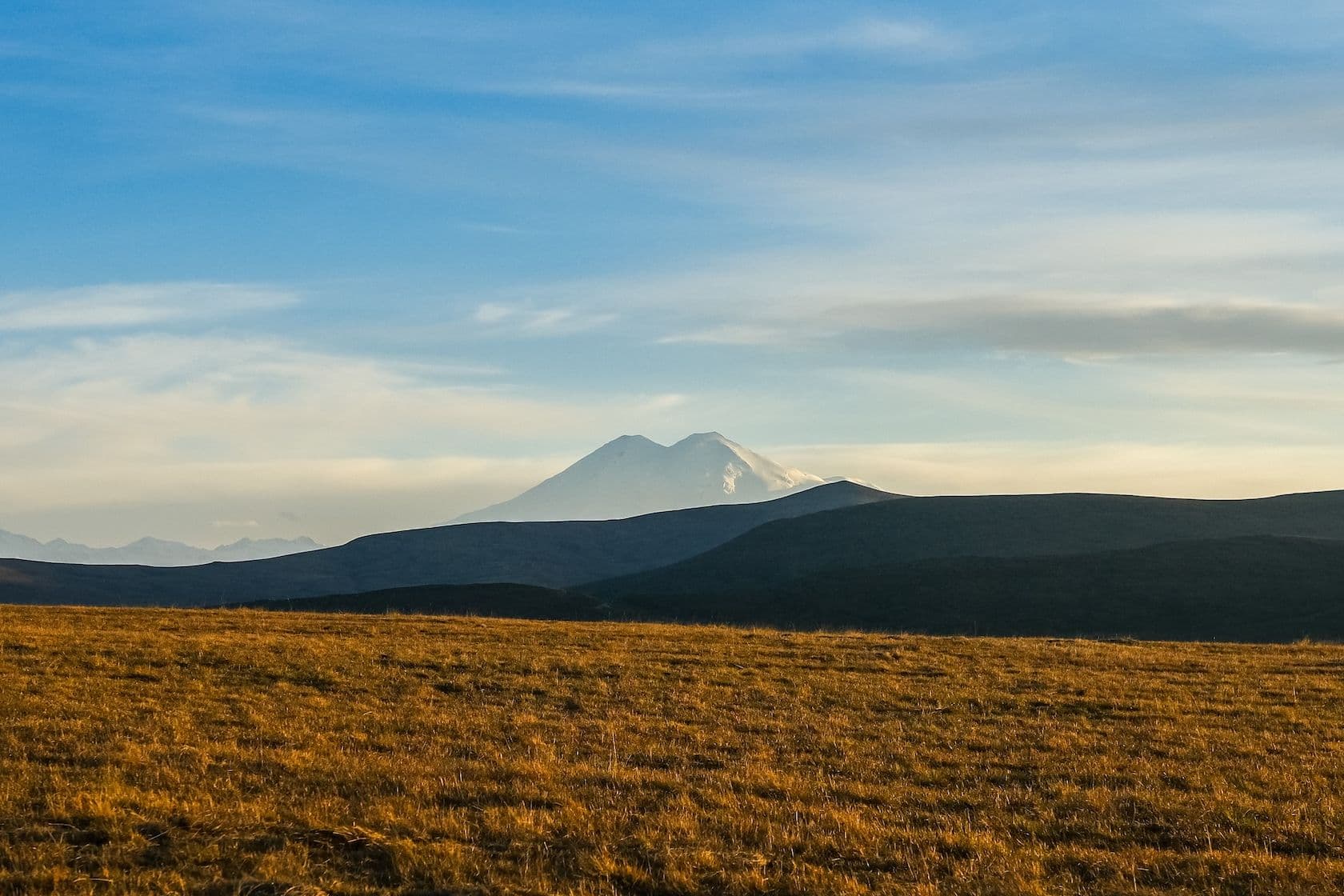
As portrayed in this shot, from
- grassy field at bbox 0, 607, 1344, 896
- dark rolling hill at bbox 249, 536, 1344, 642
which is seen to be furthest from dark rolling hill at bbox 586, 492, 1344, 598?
grassy field at bbox 0, 607, 1344, 896

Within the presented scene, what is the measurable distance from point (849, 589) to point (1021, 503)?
68.2 meters

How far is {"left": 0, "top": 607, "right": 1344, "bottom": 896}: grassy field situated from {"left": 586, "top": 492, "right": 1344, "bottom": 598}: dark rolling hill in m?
98.5

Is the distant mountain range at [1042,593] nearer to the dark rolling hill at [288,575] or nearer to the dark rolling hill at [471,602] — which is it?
the dark rolling hill at [471,602]

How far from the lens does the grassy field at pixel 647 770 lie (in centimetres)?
1065

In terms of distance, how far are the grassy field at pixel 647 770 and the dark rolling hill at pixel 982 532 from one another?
323 feet

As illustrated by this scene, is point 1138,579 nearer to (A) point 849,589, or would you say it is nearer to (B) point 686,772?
(A) point 849,589

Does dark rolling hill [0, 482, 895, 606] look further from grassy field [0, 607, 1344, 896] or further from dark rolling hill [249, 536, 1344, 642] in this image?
grassy field [0, 607, 1344, 896]

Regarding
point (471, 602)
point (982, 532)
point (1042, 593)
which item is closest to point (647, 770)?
point (471, 602)

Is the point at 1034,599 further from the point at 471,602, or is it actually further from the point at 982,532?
the point at 982,532

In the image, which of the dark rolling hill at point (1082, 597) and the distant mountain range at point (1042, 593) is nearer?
the dark rolling hill at point (1082, 597)

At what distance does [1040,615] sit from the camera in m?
84.4

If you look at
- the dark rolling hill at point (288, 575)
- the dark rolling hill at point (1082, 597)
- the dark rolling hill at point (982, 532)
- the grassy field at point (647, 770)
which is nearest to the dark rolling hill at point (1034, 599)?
the dark rolling hill at point (1082, 597)

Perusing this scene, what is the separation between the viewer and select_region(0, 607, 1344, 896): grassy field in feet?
34.9

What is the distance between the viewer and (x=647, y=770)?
52.0 feet
